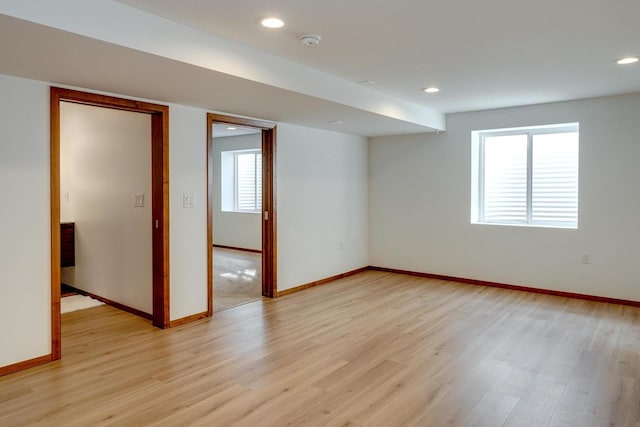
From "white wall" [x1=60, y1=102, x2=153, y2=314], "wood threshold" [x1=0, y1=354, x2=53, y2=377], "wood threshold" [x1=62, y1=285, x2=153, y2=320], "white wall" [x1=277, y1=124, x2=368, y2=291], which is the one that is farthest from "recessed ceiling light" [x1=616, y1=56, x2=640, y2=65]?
"wood threshold" [x1=0, y1=354, x2=53, y2=377]

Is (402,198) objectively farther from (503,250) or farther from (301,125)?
(301,125)

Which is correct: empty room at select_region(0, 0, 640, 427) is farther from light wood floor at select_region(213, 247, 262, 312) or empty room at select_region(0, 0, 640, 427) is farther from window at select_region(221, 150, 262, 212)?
window at select_region(221, 150, 262, 212)

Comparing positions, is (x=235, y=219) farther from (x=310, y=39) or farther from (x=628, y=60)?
(x=628, y=60)

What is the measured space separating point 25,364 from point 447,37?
12.4 feet

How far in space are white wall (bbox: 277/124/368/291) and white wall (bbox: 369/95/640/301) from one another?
1.22 feet

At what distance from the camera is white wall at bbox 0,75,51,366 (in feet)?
9.96

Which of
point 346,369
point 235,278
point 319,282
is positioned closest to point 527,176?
point 319,282

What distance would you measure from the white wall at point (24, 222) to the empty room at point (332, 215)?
0.05 ft

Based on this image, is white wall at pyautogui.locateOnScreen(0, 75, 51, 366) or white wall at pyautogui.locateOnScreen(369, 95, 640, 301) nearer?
white wall at pyautogui.locateOnScreen(0, 75, 51, 366)

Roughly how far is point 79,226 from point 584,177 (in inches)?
236

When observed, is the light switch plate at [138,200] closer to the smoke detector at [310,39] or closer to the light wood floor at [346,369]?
the light wood floor at [346,369]

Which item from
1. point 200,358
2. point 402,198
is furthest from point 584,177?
point 200,358

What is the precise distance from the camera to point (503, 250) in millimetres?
5695

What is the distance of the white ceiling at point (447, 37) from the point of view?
8.17ft
